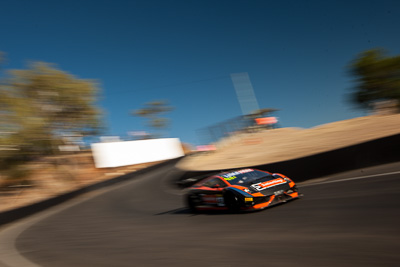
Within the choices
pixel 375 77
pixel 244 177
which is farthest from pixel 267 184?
pixel 375 77

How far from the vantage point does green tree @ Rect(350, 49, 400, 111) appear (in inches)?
1842

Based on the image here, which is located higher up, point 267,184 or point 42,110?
point 42,110

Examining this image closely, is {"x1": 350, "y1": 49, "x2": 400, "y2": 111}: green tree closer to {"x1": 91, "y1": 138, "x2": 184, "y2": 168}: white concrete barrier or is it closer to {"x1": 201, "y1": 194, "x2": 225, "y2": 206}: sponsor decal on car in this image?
{"x1": 91, "y1": 138, "x2": 184, "y2": 168}: white concrete barrier

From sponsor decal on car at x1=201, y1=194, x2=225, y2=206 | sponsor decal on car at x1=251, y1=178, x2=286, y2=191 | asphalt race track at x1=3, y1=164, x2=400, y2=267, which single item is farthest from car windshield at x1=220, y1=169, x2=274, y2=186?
asphalt race track at x1=3, y1=164, x2=400, y2=267

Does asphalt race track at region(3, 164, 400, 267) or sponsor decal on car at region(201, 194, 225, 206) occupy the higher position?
sponsor decal on car at region(201, 194, 225, 206)

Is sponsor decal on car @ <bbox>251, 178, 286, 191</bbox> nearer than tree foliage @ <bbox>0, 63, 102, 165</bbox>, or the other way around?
sponsor decal on car @ <bbox>251, 178, 286, 191</bbox>

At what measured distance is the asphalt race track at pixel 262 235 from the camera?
191 inches

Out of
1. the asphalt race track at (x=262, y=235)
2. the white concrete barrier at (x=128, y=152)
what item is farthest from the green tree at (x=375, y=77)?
the asphalt race track at (x=262, y=235)

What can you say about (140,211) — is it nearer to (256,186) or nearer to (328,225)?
(256,186)

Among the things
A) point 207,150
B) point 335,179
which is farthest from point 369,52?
point 335,179

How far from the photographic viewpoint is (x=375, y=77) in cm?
4703

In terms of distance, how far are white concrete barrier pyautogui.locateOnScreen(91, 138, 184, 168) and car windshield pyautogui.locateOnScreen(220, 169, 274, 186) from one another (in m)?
24.4

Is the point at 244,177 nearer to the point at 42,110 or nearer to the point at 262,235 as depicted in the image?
the point at 262,235

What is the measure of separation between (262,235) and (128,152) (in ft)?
94.1
